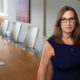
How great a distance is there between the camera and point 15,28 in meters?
4.66

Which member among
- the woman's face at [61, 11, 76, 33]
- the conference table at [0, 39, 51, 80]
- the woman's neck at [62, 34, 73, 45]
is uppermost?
the woman's face at [61, 11, 76, 33]

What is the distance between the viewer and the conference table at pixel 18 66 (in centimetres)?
196

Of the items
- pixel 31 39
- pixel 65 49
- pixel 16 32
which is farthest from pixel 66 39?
pixel 16 32

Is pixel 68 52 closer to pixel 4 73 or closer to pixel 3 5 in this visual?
pixel 4 73

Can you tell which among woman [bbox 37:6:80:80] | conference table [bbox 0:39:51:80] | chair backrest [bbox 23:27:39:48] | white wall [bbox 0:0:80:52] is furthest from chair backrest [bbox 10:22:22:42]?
woman [bbox 37:6:80:80]

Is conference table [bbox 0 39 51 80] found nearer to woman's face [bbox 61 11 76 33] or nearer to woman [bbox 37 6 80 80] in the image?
woman [bbox 37 6 80 80]

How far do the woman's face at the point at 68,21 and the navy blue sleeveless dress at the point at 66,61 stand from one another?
120 millimetres

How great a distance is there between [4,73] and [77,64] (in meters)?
0.91

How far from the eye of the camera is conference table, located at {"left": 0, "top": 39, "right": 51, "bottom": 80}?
196cm

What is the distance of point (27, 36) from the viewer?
3889mm

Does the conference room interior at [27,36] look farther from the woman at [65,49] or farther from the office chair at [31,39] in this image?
the woman at [65,49]

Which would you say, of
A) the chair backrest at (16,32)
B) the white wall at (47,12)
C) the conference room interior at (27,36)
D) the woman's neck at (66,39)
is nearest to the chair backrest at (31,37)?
the conference room interior at (27,36)

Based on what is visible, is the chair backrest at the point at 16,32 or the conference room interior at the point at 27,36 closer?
the conference room interior at the point at 27,36

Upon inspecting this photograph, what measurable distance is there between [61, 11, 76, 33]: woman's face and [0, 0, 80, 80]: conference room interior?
671mm
